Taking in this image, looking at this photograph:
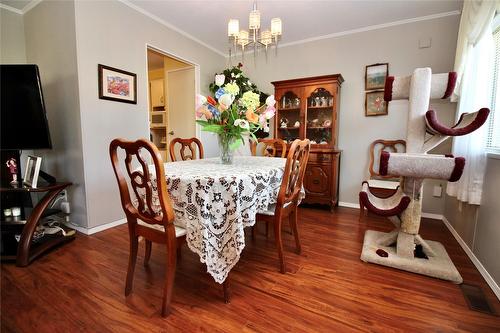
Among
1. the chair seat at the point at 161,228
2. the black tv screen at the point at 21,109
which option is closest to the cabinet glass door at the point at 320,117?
the chair seat at the point at 161,228

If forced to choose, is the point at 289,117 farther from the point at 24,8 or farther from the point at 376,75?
the point at 24,8

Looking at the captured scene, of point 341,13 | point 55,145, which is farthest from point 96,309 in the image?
point 341,13

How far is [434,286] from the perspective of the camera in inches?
59.4

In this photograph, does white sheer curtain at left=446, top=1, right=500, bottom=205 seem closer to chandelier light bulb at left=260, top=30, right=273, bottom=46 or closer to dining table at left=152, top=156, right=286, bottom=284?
chandelier light bulb at left=260, top=30, right=273, bottom=46

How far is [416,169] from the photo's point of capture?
1.55m

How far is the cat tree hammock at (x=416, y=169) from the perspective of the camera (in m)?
1.51

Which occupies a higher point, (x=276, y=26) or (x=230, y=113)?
(x=276, y=26)

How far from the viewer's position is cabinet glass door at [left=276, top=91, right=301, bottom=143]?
3383 mm

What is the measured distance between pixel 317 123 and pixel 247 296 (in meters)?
2.55

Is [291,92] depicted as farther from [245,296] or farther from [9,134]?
[9,134]

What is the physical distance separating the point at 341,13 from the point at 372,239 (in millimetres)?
2521

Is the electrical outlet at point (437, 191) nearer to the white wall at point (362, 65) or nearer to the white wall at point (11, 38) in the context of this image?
the white wall at point (362, 65)

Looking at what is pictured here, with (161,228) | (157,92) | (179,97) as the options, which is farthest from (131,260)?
(157,92)

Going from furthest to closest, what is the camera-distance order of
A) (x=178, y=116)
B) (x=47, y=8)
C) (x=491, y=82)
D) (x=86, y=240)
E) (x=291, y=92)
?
1. (x=178, y=116)
2. (x=291, y=92)
3. (x=47, y=8)
4. (x=86, y=240)
5. (x=491, y=82)
